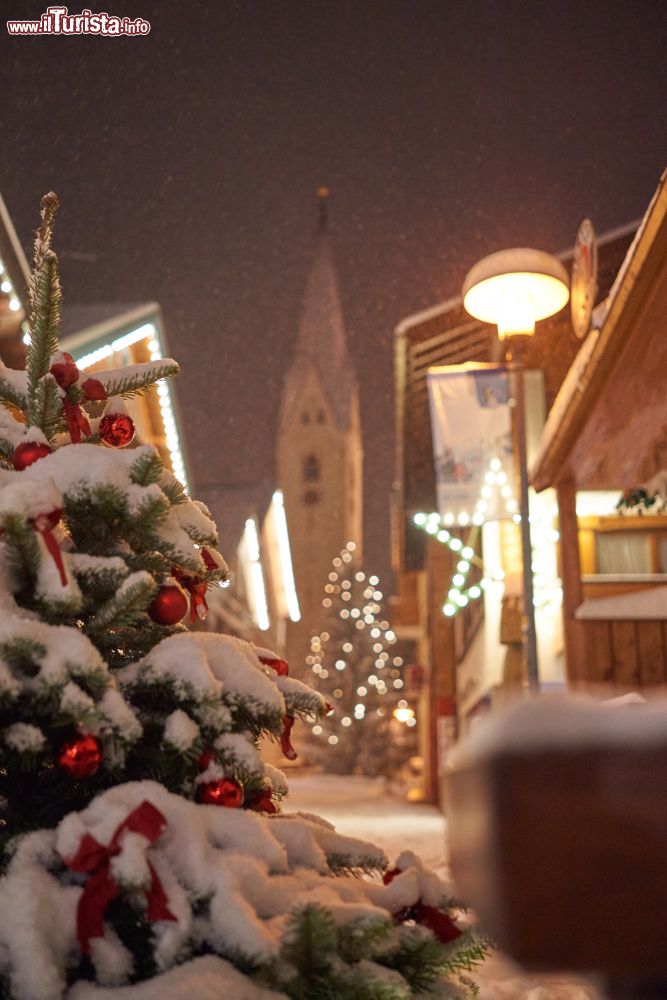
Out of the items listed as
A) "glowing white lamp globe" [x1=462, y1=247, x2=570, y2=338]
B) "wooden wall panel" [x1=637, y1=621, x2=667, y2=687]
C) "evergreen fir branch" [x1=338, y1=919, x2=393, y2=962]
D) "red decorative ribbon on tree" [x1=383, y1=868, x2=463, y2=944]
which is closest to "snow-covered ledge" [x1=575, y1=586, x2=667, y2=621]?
"wooden wall panel" [x1=637, y1=621, x2=667, y2=687]

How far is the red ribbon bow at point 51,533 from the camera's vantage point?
1.99 m

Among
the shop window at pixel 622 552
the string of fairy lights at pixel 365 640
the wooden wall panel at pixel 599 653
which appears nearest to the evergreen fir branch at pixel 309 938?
the wooden wall panel at pixel 599 653

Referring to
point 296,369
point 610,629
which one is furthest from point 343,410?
point 610,629

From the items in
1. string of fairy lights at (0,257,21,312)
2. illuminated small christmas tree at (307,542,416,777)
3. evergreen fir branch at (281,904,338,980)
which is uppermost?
string of fairy lights at (0,257,21,312)

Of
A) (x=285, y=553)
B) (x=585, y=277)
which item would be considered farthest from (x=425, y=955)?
(x=285, y=553)

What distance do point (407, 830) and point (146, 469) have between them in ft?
39.6

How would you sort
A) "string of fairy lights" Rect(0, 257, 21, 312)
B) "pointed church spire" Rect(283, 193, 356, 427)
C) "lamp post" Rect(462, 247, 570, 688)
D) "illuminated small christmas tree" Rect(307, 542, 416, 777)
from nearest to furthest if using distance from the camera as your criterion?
1. "lamp post" Rect(462, 247, 570, 688)
2. "string of fairy lights" Rect(0, 257, 21, 312)
3. "illuminated small christmas tree" Rect(307, 542, 416, 777)
4. "pointed church spire" Rect(283, 193, 356, 427)

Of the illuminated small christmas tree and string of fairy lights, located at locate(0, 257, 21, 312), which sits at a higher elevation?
string of fairy lights, located at locate(0, 257, 21, 312)

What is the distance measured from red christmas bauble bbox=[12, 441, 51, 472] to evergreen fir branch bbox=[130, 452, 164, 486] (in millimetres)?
299

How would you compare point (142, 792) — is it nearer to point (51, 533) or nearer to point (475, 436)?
point (51, 533)

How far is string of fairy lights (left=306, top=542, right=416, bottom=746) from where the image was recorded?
1588 inches

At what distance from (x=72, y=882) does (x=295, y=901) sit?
48cm

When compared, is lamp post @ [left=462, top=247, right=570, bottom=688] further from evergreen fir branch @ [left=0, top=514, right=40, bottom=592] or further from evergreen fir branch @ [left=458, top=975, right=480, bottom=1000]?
evergreen fir branch @ [left=0, top=514, right=40, bottom=592]

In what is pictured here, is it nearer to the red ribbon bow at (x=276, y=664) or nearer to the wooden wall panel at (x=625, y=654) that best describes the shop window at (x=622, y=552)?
the wooden wall panel at (x=625, y=654)
